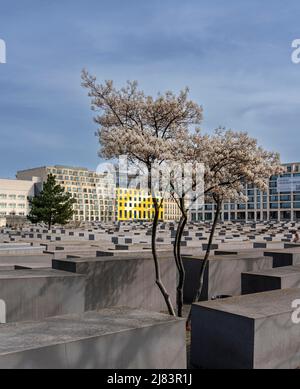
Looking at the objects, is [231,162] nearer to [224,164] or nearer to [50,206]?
[224,164]

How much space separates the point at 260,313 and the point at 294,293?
2046mm

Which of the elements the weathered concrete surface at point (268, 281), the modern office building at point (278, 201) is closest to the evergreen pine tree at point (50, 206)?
the weathered concrete surface at point (268, 281)

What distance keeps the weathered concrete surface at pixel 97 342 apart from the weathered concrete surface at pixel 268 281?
412 centimetres

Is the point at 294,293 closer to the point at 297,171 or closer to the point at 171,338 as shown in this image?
the point at 171,338

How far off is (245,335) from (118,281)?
498 cm

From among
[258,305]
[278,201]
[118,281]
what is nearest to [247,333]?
[258,305]

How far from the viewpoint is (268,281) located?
31.4 feet

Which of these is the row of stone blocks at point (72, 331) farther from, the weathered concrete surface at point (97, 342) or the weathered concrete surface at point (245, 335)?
the weathered concrete surface at point (245, 335)

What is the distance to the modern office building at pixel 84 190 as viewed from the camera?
17650cm

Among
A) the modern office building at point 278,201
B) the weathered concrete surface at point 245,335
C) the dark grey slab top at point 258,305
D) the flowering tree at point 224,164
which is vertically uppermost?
the modern office building at point 278,201

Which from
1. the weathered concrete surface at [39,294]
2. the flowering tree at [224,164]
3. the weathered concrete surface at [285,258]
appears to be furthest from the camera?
the weathered concrete surface at [285,258]

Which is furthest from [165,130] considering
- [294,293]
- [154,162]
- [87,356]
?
[87,356]

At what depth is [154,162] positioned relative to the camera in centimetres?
875
